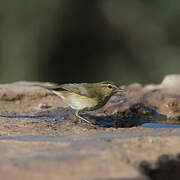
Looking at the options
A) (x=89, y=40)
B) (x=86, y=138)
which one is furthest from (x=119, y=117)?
(x=89, y=40)

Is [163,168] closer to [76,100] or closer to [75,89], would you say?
[76,100]

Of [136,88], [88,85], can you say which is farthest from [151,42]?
[88,85]

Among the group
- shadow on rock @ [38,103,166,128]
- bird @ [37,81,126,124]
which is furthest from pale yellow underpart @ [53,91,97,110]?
shadow on rock @ [38,103,166,128]

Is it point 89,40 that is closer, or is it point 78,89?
point 78,89

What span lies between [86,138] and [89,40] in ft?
50.0

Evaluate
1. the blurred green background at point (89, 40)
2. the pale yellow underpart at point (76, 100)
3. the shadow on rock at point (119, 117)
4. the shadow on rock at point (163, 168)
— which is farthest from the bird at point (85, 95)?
the blurred green background at point (89, 40)

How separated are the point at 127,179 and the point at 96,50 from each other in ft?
54.2

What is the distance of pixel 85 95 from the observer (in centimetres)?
762

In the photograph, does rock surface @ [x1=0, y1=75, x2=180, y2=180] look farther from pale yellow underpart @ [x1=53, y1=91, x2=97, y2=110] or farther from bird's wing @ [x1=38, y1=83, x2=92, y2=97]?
bird's wing @ [x1=38, y1=83, x2=92, y2=97]

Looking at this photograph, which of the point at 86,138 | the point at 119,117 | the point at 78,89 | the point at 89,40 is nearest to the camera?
the point at 86,138

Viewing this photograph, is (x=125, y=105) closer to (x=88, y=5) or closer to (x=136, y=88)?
(x=136, y=88)

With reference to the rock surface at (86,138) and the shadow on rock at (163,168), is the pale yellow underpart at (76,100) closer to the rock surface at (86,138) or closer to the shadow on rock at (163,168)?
the rock surface at (86,138)

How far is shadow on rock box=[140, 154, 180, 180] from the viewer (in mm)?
4090

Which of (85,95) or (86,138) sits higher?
(85,95)
